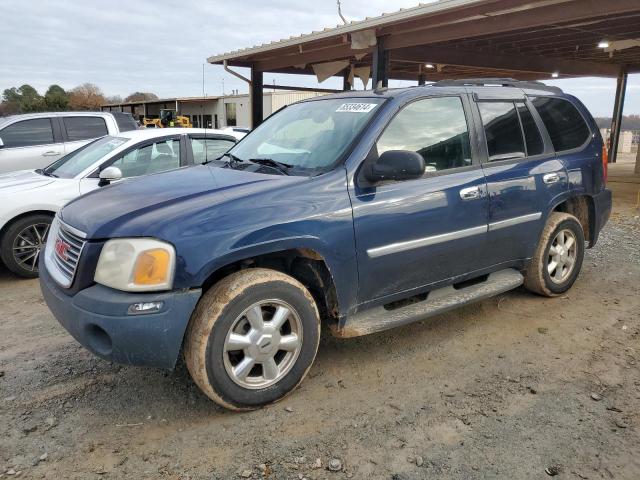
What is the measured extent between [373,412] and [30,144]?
7595 mm

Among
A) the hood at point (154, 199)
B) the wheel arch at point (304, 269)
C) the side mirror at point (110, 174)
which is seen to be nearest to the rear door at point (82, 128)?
the side mirror at point (110, 174)

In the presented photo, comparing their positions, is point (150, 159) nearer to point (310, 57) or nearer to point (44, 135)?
point (44, 135)

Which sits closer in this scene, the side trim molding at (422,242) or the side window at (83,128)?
the side trim molding at (422,242)

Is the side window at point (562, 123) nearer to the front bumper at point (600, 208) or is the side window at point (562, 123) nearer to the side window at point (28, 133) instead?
the front bumper at point (600, 208)

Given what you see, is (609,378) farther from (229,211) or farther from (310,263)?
(229,211)

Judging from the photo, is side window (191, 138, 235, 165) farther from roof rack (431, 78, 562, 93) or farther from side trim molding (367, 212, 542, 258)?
side trim molding (367, 212, 542, 258)

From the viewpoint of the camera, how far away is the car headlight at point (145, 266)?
102 inches

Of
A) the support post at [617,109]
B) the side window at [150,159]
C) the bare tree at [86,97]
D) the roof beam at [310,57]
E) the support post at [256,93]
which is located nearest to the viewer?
the side window at [150,159]

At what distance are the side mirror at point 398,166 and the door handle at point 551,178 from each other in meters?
1.65

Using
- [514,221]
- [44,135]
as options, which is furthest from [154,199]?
[44,135]

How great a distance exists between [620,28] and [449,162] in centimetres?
897

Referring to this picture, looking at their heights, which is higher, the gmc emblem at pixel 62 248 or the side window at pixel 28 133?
the side window at pixel 28 133

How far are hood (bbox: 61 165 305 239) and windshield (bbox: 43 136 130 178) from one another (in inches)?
104

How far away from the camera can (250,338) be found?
9.29ft
